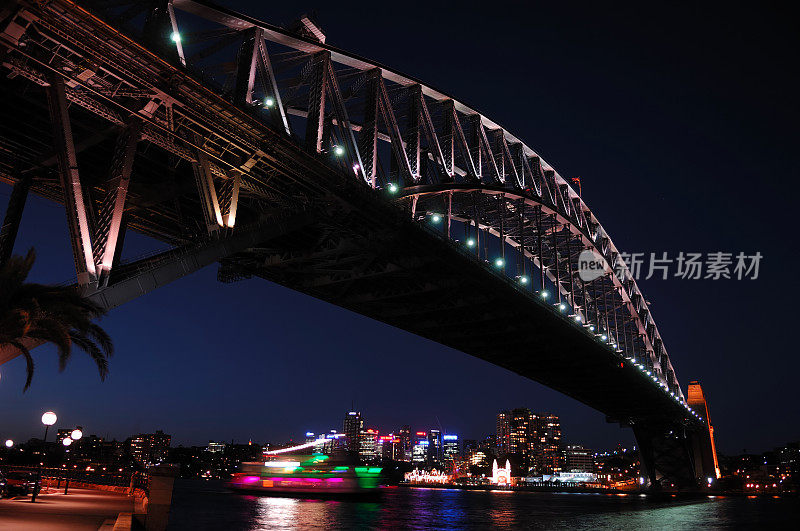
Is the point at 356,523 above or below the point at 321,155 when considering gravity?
below

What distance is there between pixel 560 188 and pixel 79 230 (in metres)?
58.6

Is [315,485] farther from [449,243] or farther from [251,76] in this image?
[251,76]

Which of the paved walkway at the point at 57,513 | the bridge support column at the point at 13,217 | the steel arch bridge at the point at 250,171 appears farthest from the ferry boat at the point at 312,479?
the bridge support column at the point at 13,217

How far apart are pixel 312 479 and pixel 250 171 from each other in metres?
65.5

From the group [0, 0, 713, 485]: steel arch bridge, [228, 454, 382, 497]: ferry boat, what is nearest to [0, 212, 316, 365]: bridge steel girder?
[0, 0, 713, 485]: steel arch bridge

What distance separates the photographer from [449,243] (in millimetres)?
35969

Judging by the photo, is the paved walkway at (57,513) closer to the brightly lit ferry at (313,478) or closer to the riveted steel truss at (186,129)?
the riveted steel truss at (186,129)

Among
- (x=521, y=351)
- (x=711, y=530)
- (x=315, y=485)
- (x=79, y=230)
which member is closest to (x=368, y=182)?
(x=79, y=230)

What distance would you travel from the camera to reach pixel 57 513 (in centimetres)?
1694

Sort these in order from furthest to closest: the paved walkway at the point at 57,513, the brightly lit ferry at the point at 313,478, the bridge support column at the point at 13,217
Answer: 1. the brightly lit ferry at the point at 313,478
2. the bridge support column at the point at 13,217
3. the paved walkway at the point at 57,513

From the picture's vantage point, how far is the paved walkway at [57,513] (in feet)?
46.1

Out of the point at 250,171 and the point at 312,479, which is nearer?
the point at 250,171

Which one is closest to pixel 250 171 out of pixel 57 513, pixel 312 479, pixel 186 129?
pixel 186 129

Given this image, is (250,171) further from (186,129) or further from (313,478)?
(313,478)
